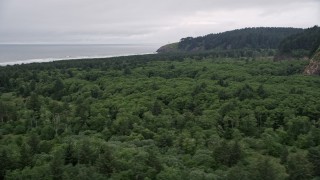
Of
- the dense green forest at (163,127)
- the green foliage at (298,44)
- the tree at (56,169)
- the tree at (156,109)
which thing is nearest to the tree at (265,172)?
the dense green forest at (163,127)

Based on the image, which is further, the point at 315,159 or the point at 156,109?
the point at 156,109

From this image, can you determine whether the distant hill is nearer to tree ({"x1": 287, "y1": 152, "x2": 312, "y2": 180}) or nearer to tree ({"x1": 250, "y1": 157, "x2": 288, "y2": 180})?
tree ({"x1": 287, "y1": 152, "x2": 312, "y2": 180})

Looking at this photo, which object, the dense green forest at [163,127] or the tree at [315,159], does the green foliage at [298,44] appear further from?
the tree at [315,159]

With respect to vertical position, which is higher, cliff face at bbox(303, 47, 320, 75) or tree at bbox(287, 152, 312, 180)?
cliff face at bbox(303, 47, 320, 75)

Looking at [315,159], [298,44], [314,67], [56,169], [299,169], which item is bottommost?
[315,159]

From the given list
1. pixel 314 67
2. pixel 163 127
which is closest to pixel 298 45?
pixel 314 67

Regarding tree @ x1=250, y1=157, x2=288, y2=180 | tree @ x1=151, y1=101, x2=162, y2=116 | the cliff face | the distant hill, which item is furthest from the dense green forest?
the distant hill

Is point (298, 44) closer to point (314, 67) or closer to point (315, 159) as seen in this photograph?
point (314, 67)

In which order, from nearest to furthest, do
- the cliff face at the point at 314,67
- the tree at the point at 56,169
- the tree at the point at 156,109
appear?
the tree at the point at 56,169 → the tree at the point at 156,109 → the cliff face at the point at 314,67
